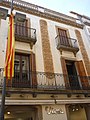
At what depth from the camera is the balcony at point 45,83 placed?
28.4 ft

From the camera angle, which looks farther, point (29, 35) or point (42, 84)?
point (29, 35)

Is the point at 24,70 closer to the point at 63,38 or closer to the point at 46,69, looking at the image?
the point at 46,69

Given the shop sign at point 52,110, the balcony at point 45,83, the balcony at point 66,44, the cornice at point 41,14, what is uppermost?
the cornice at point 41,14

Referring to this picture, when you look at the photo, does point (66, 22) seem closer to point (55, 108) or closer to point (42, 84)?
point (42, 84)

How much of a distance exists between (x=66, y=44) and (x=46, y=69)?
324cm

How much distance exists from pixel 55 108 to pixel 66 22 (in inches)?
342

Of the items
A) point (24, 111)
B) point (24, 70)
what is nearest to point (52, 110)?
point (24, 111)

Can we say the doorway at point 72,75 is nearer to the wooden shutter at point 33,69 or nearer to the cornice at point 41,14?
the wooden shutter at point 33,69

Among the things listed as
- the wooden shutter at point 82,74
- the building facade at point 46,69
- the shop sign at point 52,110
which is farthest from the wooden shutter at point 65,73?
the shop sign at point 52,110

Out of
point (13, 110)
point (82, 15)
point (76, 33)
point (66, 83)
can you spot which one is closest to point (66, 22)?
point (76, 33)

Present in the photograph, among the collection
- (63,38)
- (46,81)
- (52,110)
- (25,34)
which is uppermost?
(63,38)

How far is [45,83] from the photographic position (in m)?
9.37

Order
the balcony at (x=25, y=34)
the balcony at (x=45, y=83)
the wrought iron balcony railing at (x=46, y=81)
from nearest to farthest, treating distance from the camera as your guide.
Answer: the balcony at (x=45, y=83) → the wrought iron balcony railing at (x=46, y=81) → the balcony at (x=25, y=34)

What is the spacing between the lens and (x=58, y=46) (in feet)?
37.3
